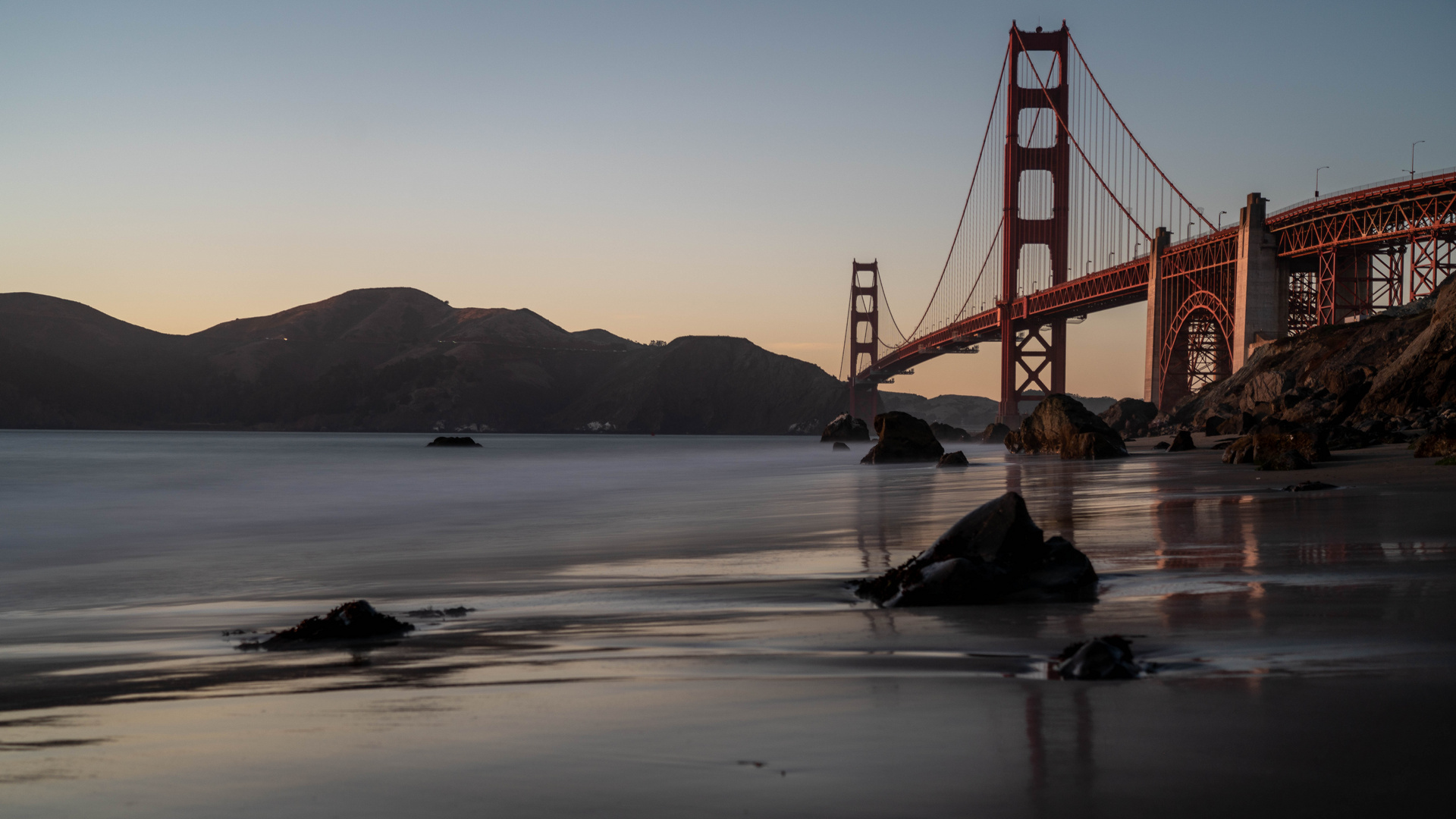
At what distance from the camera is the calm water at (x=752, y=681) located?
8.66 feet

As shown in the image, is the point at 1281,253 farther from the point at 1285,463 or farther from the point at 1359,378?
the point at 1285,463

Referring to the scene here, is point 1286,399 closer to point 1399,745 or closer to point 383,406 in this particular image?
point 1399,745

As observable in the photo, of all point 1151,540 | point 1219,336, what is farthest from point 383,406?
point 1151,540

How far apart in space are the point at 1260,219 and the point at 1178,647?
41.9 metres

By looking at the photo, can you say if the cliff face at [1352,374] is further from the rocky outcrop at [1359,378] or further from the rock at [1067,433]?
the rock at [1067,433]

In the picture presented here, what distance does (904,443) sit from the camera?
3300 centimetres

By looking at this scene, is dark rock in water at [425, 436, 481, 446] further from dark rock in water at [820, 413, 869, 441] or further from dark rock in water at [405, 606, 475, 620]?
dark rock in water at [405, 606, 475, 620]

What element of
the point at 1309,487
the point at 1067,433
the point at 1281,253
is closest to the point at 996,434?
the point at 1281,253

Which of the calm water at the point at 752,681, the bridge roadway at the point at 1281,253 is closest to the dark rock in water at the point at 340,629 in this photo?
the calm water at the point at 752,681

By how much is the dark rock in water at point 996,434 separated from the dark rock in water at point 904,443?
25.6 metres

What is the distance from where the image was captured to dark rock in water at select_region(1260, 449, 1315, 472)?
14594 mm

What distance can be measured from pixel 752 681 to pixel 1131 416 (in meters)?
45.8

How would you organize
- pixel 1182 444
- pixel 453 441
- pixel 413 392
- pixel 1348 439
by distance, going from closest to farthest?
pixel 1348 439
pixel 1182 444
pixel 453 441
pixel 413 392

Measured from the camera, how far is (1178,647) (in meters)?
4.12
